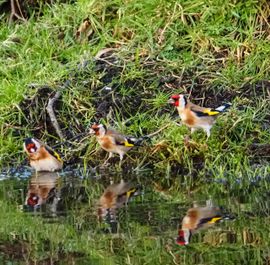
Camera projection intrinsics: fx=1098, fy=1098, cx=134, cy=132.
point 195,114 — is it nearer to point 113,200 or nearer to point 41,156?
point 113,200

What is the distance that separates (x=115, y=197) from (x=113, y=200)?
13 centimetres

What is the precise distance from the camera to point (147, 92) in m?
10.7

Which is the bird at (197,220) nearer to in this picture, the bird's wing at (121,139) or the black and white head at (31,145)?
the bird's wing at (121,139)

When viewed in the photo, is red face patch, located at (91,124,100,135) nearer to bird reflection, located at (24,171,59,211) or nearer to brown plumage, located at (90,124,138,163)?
brown plumage, located at (90,124,138,163)

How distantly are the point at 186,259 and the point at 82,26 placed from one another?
5388 mm

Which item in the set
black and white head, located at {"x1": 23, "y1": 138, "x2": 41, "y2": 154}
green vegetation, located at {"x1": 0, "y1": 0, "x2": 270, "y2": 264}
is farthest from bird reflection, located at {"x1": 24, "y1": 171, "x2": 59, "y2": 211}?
black and white head, located at {"x1": 23, "y1": 138, "x2": 41, "y2": 154}

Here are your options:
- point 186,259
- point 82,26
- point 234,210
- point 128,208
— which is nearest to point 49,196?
point 128,208

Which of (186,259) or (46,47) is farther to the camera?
(46,47)

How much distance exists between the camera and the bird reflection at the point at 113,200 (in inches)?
319

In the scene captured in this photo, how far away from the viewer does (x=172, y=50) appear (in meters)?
11.2

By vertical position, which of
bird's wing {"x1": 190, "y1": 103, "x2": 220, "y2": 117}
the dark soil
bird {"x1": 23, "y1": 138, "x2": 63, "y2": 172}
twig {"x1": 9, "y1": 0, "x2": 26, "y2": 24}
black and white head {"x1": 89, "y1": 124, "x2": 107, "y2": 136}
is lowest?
bird {"x1": 23, "y1": 138, "x2": 63, "y2": 172}

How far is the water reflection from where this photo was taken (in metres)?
7.46

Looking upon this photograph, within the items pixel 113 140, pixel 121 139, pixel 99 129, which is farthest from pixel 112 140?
pixel 99 129

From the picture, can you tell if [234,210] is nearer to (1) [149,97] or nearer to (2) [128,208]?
(2) [128,208]
